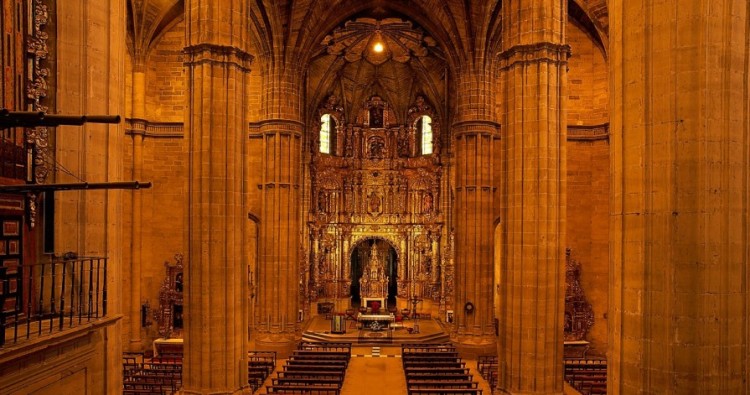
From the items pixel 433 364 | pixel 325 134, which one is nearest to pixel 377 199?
pixel 325 134

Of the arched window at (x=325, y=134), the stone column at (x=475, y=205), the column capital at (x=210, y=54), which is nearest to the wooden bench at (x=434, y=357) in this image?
the stone column at (x=475, y=205)

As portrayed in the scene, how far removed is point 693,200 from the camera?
676cm

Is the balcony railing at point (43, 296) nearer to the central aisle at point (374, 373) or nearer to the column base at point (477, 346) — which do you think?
the central aisle at point (374, 373)

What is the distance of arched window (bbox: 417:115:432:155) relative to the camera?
36438 mm

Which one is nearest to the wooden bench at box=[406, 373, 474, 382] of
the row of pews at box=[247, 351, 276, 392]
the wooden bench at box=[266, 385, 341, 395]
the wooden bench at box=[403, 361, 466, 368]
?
the wooden bench at box=[403, 361, 466, 368]

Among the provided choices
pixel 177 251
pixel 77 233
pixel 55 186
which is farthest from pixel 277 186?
pixel 55 186

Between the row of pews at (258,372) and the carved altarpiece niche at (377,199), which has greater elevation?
the carved altarpiece niche at (377,199)

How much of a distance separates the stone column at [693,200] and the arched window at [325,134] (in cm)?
2949

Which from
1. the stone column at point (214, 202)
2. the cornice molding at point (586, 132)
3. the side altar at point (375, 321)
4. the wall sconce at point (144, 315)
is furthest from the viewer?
the side altar at point (375, 321)

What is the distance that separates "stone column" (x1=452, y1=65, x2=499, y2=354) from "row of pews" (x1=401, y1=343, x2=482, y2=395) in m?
2.36

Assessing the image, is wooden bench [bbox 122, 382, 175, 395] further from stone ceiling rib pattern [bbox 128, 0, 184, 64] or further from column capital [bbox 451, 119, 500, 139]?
column capital [bbox 451, 119, 500, 139]

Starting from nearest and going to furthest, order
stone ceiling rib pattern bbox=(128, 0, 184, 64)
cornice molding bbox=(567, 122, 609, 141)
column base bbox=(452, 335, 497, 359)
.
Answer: stone ceiling rib pattern bbox=(128, 0, 184, 64) < column base bbox=(452, 335, 497, 359) < cornice molding bbox=(567, 122, 609, 141)

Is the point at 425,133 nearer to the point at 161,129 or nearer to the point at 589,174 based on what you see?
the point at 589,174

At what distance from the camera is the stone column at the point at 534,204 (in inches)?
549
